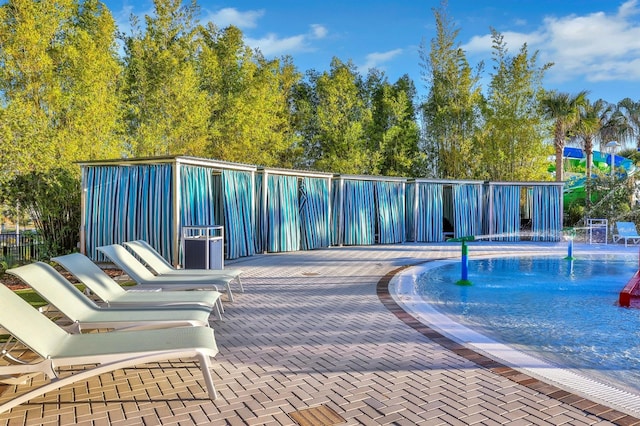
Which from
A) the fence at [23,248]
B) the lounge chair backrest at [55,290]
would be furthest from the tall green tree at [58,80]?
the lounge chair backrest at [55,290]

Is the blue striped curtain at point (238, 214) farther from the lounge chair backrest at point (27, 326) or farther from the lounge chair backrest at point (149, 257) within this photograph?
the lounge chair backrest at point (27, 326)

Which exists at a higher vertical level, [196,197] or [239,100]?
[239,100]

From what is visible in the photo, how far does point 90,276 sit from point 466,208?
12784mm

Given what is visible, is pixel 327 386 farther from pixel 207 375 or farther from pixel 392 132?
pixel 392 132

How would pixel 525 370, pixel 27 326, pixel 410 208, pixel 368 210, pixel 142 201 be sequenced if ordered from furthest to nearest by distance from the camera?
pixel 410 208 → pixel 368 210 → pixel 142 201 → pixel 525 370 → pixel 27 326

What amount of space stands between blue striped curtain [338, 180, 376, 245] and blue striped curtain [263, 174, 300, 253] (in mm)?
1845

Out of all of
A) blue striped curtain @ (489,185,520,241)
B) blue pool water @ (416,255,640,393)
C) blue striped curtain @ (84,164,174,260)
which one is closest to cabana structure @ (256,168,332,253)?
blue striped curtain @ (84,164,174,260)

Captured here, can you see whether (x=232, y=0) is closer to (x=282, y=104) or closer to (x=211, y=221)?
(x=282, y=104)

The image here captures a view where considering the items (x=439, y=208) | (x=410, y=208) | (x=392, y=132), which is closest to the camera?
(x=410, y=208)

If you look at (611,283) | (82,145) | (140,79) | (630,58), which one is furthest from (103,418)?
(630,58)

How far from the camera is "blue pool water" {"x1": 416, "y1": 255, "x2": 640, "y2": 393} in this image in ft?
13.4

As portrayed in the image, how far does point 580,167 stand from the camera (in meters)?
25.9

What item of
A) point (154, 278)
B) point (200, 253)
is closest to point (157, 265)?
point (154, 278)

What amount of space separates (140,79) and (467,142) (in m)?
11.4
